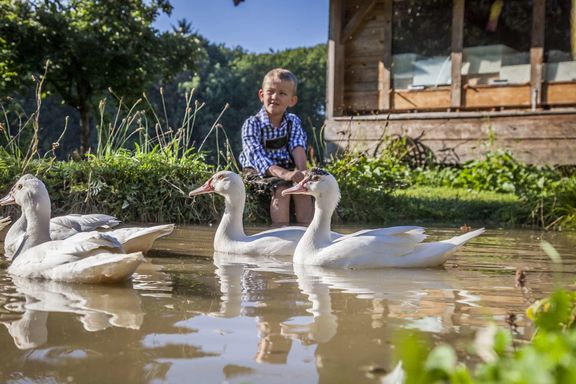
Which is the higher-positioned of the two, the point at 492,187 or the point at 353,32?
the point at 353,32

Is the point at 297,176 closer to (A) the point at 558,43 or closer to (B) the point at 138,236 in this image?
(B) the point at 138,236

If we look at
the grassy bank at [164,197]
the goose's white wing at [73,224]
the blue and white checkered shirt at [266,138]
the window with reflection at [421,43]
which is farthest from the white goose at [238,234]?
the window with reflection at [421,43]

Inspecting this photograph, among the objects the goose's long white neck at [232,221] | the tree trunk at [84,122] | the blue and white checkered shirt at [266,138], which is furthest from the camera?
the tree trunk at [84,122]

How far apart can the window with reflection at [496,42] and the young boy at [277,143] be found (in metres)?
7.74

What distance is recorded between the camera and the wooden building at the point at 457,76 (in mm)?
13875

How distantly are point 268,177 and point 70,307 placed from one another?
5119mm

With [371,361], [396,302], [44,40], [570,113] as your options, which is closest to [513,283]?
[396,302]

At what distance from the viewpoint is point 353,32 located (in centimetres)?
1638

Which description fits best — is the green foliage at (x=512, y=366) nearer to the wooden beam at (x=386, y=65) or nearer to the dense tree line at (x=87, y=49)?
the dense tree line at (x=87, y=49)

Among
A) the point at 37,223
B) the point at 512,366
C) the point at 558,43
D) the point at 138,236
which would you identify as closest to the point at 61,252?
the point at 37,223

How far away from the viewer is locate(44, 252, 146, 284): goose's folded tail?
3.67 metres

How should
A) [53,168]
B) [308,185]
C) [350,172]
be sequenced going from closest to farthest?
[308,185], [53,168], [350,172]

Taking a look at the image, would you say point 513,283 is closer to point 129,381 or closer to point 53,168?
point 129,381

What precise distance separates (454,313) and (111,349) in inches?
59.8
